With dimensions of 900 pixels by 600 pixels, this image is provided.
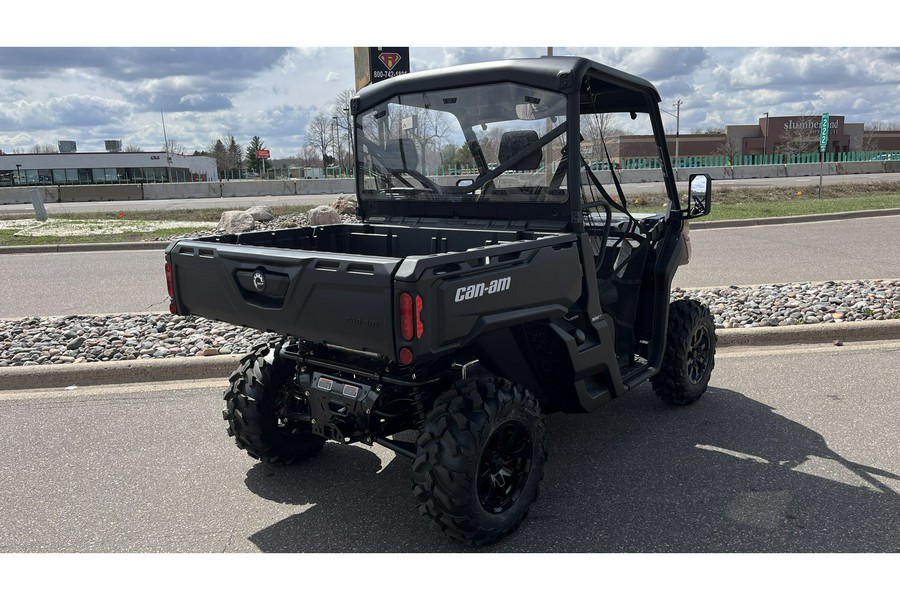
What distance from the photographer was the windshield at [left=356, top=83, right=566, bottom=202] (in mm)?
3850

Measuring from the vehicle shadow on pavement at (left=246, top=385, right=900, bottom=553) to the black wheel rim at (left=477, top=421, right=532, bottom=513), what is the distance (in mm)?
191

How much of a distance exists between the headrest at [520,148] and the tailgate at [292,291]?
140cm

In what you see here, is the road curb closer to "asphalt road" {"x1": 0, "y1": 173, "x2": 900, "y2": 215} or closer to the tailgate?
"asphalt road" {"x1": 0, "y1": 173, "x2": 900, "y2": 215}

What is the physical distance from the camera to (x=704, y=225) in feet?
49.2

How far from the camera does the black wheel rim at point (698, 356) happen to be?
196 inches

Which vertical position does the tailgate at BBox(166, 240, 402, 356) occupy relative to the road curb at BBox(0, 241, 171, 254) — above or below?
above

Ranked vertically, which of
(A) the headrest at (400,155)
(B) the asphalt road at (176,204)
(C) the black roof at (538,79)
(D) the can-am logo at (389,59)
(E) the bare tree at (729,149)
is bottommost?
(B) the asphalt road at (176,204)

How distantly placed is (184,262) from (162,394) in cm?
220

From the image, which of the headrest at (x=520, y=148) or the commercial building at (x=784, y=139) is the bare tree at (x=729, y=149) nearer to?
the commercial building at (x=784, y=139)

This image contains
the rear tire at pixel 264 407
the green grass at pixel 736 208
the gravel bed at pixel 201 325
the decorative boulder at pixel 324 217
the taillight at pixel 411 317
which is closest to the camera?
the taillight at pixel 411 317

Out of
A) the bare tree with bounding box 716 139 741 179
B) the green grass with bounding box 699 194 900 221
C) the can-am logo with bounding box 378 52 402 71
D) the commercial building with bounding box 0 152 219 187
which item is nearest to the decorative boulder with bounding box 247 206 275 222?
the can-am logo with bounding box 378 52 402 71

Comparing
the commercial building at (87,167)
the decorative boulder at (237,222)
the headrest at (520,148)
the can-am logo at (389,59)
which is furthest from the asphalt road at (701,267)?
the commercial building at (87,167)

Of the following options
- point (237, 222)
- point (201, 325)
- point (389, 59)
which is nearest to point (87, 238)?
point (237, 222)

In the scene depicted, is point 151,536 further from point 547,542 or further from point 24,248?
point 24,248
